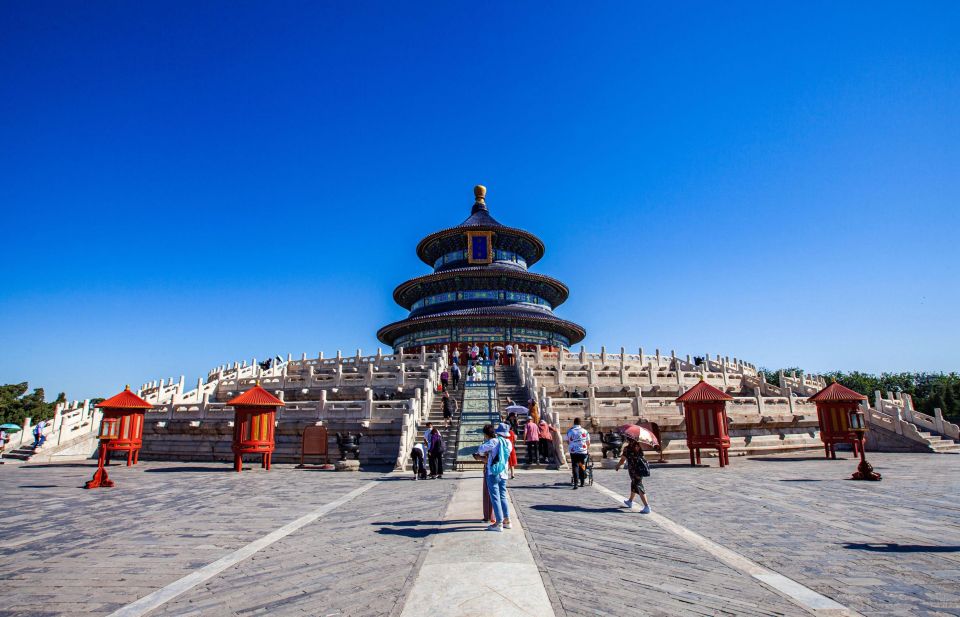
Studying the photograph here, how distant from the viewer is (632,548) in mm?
6523

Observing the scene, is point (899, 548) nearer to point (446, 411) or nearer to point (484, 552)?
point (484, 552)

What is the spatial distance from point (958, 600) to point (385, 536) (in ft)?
20.5

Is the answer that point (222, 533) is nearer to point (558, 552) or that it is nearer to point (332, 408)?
point (558, 552)

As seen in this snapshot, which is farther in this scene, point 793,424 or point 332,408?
point 793,424

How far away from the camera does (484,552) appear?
615 centimetres

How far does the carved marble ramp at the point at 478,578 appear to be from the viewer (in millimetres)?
4383

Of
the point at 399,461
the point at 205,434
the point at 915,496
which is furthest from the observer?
the point at 205,434

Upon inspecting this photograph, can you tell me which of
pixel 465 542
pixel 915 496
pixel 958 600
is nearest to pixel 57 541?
pixel 465 542

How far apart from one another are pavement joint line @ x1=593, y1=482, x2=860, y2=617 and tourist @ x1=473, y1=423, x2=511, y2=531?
97.4 inches

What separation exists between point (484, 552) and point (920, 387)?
91.5 metres

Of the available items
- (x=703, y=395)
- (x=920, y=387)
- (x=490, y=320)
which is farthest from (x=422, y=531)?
(x=920, y=387)

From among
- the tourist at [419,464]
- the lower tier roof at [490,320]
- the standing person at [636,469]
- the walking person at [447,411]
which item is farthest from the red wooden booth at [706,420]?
the lower tier roof at [490,320]

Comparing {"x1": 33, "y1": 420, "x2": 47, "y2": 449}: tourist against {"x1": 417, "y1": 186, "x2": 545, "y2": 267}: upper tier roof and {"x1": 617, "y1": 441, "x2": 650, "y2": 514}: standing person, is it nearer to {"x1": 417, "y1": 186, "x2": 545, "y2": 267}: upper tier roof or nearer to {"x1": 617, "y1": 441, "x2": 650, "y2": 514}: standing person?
{"x1": 617, "y1": 441, "x2": 650, "y2": 514}: standing person

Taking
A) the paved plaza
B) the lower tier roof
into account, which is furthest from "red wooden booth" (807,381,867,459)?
the lower tier roof
